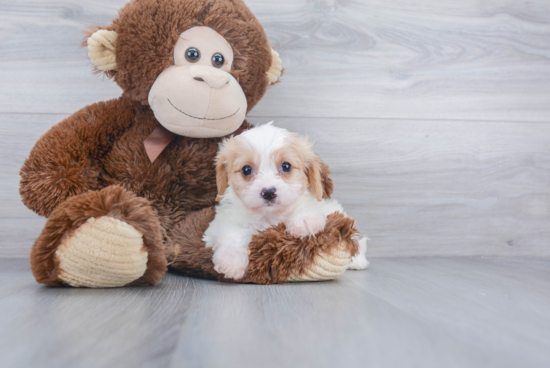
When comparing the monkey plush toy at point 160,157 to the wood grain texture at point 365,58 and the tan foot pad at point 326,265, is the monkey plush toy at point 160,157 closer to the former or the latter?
the tan foot pad at point 326,265

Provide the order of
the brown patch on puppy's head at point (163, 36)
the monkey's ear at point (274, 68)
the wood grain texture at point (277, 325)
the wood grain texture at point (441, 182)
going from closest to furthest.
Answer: the wood grain texture at point (277, 325) < the brown patch on puppy's head at point (163, 36) < the monkey's ear at point (274, 68) < the wood grain texture at point (441, 182)

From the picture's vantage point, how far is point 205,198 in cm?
114

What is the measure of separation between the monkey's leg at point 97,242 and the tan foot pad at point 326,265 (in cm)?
33

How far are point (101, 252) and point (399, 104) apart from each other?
1080mm

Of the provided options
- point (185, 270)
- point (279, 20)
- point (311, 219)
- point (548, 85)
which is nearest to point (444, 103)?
point (548, 85)

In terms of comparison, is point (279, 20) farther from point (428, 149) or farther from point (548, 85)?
point (548, 85)

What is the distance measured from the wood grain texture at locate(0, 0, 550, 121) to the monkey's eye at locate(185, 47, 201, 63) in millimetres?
387

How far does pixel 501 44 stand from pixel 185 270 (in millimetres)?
1305

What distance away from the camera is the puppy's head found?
3.01ft

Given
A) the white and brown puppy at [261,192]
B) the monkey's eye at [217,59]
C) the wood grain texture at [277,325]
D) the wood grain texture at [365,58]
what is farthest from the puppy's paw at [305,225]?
the wood grain texture at [365,58]

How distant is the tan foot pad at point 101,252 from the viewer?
77 cm

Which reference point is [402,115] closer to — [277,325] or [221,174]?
[221,174]

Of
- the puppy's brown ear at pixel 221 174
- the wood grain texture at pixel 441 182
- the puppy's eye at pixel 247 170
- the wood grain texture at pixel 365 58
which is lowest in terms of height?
the wood grain texture at pixel 441 182

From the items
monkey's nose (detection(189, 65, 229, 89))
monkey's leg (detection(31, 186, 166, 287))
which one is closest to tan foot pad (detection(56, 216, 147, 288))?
monkey's leg (detection(31, 186, 166, 287))
